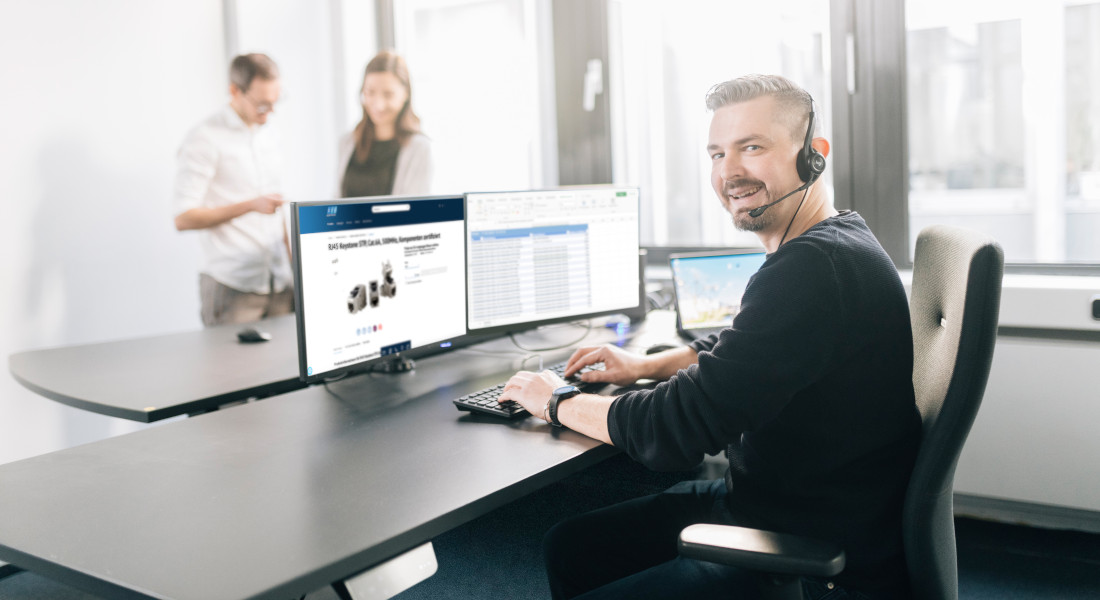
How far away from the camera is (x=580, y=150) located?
3490mm

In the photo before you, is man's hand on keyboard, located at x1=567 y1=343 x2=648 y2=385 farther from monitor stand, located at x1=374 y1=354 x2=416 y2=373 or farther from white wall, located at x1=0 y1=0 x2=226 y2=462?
white wall, located at x1=0 y1=0 x2=226 y2=462

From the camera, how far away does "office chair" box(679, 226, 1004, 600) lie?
104cm

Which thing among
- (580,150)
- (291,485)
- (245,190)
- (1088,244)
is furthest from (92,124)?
(1088,244)

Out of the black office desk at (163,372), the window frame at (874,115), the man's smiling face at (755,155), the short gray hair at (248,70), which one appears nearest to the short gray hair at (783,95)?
the man's smiling face at (755,155)

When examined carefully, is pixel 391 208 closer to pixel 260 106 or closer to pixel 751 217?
pixel 751 217

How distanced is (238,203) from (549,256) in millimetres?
1596

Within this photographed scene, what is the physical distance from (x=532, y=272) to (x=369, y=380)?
50 centimetres

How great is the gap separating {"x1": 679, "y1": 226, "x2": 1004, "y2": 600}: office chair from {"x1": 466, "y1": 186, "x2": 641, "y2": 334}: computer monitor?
3.40 ft

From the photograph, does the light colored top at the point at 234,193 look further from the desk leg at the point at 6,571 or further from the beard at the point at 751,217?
the beard at the point at 751,217

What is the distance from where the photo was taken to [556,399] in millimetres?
1487

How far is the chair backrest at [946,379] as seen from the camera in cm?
109

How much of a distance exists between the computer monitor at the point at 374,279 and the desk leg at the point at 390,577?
655mm

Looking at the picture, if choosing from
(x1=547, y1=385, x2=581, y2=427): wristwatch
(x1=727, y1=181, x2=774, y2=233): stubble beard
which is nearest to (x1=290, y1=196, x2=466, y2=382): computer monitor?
(x1=547, y1=385, x2=581, y2=427): wristwatch

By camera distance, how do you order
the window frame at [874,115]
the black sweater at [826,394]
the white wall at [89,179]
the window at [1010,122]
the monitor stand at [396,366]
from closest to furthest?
1. the black sweater at [826,394]
2. the monitor stand at [396,366]
3. the window at [1010,122]
4. the window frame at [874,115]
5. the white wall at [89,179]
